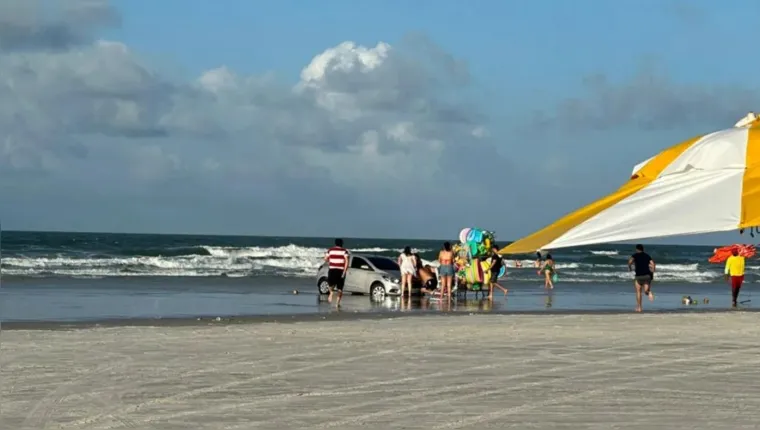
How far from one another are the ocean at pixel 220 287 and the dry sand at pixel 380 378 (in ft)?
26.2

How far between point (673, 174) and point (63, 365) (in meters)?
9.45

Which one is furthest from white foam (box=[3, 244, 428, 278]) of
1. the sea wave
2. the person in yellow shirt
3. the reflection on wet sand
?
the person in yellow shirt

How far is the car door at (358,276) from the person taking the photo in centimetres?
3256

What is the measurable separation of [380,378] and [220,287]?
89.9 feet

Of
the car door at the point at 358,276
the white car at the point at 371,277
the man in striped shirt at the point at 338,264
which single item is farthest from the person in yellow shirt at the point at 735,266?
the man in striped shirt at the point at 338,264

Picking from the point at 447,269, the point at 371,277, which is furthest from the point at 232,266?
the point at 447,269

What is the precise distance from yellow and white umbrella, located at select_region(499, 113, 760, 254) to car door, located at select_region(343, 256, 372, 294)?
28.3 meters

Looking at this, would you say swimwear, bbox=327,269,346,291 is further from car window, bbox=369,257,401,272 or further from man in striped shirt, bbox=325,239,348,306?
car window, bbox=369,257,401,272

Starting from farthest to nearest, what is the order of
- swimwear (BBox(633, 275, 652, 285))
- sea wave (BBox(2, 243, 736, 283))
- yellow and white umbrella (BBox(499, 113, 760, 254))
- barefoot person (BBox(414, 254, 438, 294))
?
sea wave (BBox(2, 243, 736, 283)) → barefoot person (BBox(414, 254, 438, 294)) → swimwear (BBox(633, 275, 652, 285)) → yellow and white umbrella (BBox(499, 113, 760, 254))

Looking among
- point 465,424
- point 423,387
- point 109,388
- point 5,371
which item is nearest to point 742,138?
point 465,424

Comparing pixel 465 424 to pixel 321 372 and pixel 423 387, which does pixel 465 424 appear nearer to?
pixel 423 387

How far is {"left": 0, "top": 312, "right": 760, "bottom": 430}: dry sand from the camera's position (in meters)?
8.63

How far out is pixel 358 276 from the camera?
3272 centimetres

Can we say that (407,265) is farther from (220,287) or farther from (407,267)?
(220,287)
